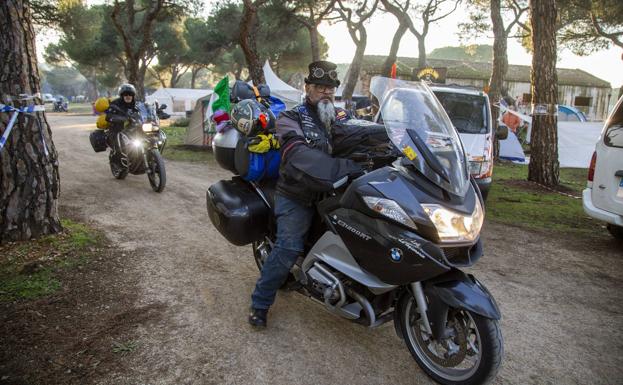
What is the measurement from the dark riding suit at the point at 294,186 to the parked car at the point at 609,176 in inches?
149

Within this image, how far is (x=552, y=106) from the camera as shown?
9.59 metres

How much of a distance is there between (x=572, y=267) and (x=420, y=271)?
353cm

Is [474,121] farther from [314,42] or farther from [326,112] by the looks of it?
[314,42]

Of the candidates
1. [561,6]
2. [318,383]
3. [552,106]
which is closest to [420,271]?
[318,383]

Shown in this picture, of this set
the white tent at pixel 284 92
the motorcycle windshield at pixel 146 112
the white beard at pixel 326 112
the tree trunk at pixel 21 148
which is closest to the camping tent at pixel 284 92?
the white tent at pixel 284 92

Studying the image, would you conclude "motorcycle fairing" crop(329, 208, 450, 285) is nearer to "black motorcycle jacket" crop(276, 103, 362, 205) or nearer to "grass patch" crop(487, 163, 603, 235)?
"black motorcycle jacket" crop(276, 103, 362, 205)

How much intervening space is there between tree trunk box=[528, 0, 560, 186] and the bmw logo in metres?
8.67

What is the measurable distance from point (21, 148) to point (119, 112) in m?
3.91

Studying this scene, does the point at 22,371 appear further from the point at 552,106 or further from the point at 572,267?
the point at 552,106

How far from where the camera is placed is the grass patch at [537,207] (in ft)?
22.5

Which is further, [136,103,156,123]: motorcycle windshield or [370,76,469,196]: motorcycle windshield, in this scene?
[136,103,156,123]: motorcycle windshield

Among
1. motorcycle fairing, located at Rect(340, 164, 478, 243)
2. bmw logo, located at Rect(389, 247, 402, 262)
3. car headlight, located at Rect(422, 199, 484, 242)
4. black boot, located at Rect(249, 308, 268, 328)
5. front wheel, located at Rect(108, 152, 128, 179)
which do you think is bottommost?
black boot, located at Rect(249, 308, 268, 328)

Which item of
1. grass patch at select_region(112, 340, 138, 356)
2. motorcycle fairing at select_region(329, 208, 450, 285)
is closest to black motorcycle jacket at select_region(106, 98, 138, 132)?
grass patch at select_region(112, 340, 138, 356)

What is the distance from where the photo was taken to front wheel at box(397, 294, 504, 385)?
2.47 metres
